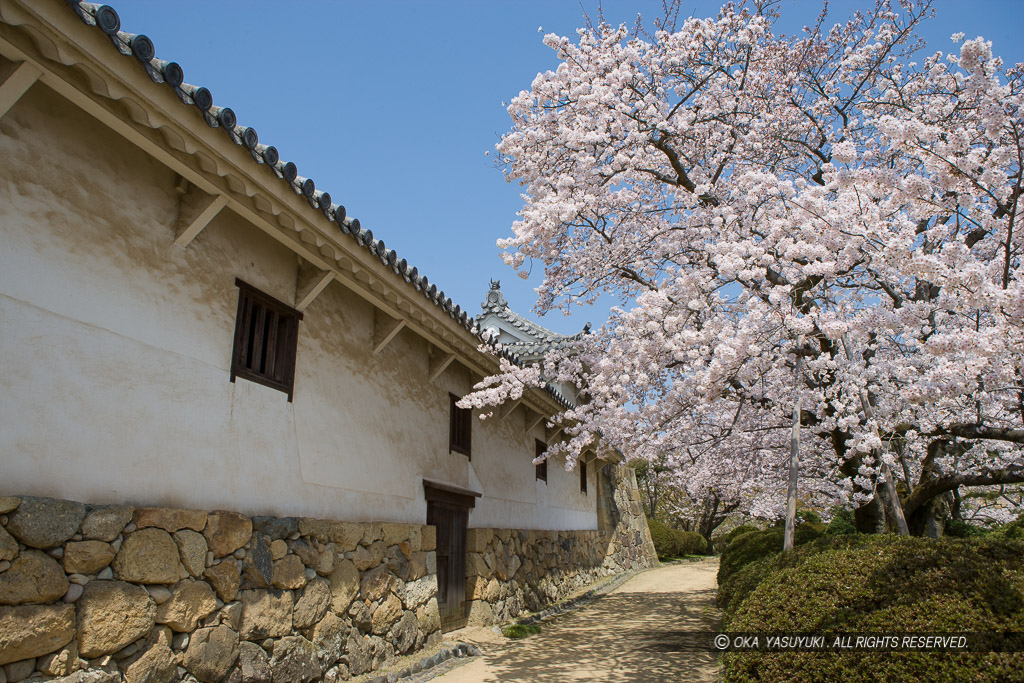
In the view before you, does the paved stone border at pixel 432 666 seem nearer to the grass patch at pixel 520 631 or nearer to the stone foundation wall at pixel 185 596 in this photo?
the stone foundation wall at pixel 185 596

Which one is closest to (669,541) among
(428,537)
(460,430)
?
(460,430)

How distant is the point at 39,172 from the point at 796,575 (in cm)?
630

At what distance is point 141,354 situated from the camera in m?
4.57

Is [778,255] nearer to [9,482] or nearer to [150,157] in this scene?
[150,157]

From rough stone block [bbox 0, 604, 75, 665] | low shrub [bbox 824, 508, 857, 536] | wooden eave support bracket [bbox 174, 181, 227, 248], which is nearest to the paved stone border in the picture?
rough stone block [bbox 0, 604, 75, 665]

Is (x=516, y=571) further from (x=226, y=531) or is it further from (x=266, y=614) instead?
(x=226, y=531)

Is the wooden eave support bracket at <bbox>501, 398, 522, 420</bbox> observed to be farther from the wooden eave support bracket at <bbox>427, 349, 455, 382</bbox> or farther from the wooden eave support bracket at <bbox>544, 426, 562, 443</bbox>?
the wooden eave support bracket at <bbox>544, 426, 562, 443</bbox>

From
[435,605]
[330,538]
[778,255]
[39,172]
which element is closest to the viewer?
[39,172]

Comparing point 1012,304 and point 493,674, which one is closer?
point 1012,304

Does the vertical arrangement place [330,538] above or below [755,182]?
below

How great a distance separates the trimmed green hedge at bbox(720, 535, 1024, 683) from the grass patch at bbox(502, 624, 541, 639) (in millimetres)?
4901

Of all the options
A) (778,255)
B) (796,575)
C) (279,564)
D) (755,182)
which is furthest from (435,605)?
(755,182)

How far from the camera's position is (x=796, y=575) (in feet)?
17.2

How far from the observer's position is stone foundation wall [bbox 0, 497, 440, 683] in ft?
11.7
